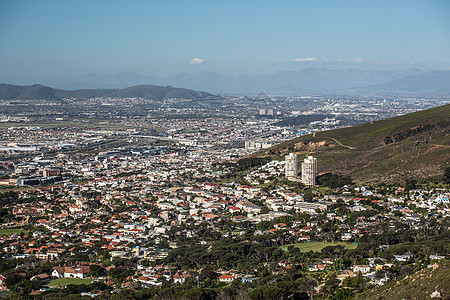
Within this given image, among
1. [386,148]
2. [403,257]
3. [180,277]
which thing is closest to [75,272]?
[180,277]

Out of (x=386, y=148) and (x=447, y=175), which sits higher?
(x=386, y=148)

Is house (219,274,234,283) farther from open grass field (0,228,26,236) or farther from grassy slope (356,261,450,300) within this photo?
open grass field (0,228,26,236)

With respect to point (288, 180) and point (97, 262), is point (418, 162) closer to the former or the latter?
point (288, 180)

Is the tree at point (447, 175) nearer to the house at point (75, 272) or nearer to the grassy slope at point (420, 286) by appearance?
the grassy slope at point (420, 286)

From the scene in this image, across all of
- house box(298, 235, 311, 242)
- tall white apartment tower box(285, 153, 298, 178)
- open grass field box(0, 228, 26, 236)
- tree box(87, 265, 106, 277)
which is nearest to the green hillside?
tall white apartment tower box(285, 153, 298, 178)

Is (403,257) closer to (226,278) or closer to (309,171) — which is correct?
(226,278)

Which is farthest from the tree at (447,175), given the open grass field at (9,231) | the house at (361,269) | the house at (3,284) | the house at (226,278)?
Result: the house at (3,284)
